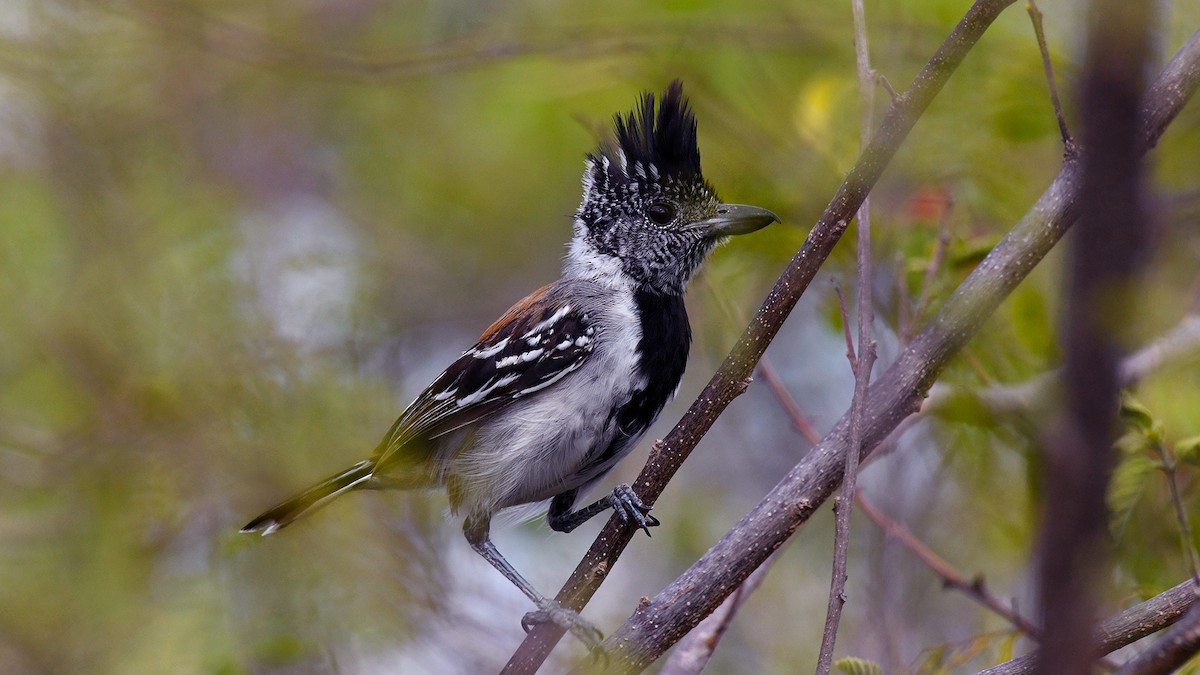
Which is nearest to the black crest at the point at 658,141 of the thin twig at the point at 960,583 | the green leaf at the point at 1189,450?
the thin twig at the point at 960,583

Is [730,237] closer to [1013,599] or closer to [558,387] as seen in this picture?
[558,387]

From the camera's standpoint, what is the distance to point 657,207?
430cm

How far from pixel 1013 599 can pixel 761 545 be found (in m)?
0.93

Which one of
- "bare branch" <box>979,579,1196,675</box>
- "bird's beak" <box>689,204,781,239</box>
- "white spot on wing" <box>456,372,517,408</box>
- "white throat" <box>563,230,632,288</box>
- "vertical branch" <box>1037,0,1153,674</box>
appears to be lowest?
"white spot on wing" <box>456,372,517,408</box>

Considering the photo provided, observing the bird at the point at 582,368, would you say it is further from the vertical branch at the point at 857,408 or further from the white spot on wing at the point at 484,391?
the vertical branch at the point at 857,408

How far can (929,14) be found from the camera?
14.7ft

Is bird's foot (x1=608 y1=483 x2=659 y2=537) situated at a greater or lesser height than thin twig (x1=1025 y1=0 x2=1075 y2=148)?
lesser

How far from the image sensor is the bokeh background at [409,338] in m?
4.11

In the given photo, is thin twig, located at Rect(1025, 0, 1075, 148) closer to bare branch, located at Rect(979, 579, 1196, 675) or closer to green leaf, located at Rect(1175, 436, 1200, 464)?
green leaf, located at Rect(1175, 436, 1200, 464)

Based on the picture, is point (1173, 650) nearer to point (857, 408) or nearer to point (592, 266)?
point (857, 408)

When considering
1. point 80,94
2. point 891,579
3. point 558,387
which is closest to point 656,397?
point 558,387

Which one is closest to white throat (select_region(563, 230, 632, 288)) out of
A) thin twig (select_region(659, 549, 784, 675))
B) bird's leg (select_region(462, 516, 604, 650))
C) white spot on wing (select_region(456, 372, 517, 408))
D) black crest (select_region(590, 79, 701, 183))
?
black crest (select_region(590, 79, 701, 183))

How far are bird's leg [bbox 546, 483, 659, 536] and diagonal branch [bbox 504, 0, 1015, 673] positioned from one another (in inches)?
1.7

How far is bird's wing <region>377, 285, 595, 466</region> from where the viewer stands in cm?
391
